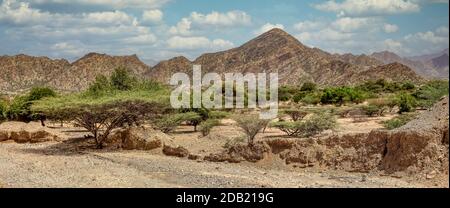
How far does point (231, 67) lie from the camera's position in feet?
419

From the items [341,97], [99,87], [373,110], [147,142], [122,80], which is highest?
[122,80]

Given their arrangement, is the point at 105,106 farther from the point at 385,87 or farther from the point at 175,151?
the point at 385,87

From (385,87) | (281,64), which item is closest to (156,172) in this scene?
(385,87)

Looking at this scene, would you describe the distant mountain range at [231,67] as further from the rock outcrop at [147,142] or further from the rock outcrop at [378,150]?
the rock outcrop at [378,150]

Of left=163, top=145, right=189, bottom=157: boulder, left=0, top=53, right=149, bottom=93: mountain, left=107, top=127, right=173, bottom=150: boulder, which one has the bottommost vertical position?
left=163, top=145, right=189, bottom=157: boulder

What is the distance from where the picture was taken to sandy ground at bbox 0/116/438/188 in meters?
16.9

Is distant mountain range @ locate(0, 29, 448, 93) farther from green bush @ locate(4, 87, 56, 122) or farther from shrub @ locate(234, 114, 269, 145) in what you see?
shrub @ locate(234, 114, 269, 145)

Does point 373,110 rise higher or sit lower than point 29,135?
higher

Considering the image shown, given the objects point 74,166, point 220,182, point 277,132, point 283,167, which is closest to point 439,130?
point 283,167

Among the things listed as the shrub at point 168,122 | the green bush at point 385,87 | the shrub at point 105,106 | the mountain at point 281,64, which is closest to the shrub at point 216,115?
the shrub at point 168,122

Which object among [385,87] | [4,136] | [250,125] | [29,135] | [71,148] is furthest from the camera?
[385,87]

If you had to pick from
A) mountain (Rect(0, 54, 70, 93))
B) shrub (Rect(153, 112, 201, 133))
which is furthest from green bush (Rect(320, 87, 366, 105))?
mountain (Rect(0, 54, 70, 93))

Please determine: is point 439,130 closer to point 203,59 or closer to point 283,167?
point 283,167

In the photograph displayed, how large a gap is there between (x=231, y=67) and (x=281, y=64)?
38.5 ft
